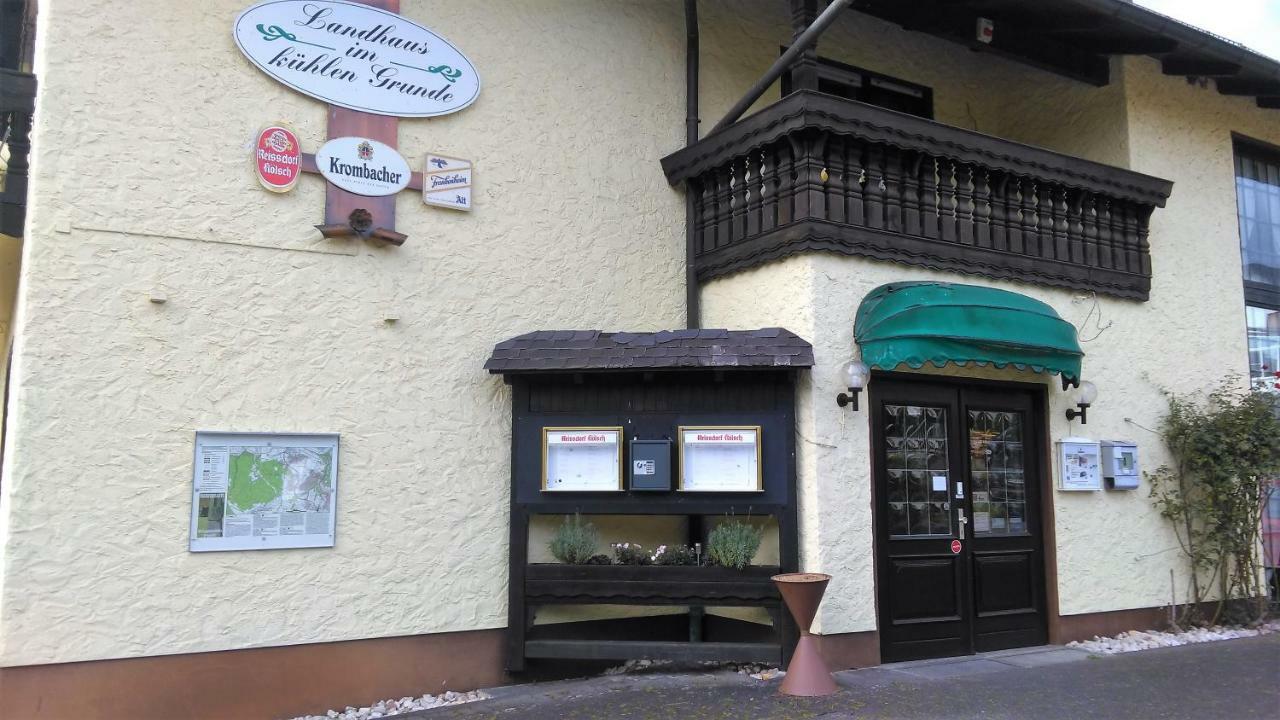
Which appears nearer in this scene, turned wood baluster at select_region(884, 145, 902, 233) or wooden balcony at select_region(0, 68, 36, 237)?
wooden balcony at select_region(0, 68, 36, 237)

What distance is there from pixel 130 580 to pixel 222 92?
3.36 meters

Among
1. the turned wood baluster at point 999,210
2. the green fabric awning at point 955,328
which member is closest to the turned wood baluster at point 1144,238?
the turned wood baluster at point 999,210

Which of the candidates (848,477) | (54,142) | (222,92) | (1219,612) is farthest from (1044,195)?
(54,142)

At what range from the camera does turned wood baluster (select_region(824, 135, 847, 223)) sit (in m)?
7.20

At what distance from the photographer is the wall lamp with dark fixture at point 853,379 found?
271 inches

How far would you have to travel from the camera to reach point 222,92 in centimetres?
668

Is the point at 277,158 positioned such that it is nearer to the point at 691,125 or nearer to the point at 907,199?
the point at 691,125

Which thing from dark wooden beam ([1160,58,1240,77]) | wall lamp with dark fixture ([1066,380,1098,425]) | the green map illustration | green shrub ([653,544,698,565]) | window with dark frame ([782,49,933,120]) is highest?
dark wooden beam ([1160,58,1240,77])

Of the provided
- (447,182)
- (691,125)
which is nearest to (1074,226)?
(691,125)

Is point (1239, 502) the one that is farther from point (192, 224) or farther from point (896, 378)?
point (192, 224)

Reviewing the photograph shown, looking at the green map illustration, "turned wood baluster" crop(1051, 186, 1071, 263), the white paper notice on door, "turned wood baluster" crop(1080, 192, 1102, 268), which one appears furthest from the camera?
"turned wood baluster" crop(1080, 192, 1102, 268)

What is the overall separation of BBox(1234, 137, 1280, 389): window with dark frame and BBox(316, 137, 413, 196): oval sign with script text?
874 centimetres

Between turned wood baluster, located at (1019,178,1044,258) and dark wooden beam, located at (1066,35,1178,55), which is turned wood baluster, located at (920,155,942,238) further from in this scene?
dark wooden beam, located at (1066,35,1178,55)

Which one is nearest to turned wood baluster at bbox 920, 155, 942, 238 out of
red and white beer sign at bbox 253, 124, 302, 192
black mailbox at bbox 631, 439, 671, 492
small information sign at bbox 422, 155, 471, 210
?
black mailbox at bbox 631, 439, 671, 492
